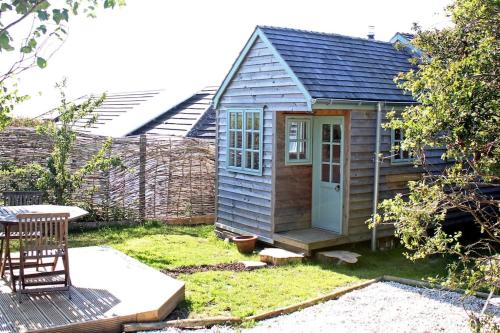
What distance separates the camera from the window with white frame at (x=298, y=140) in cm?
1065

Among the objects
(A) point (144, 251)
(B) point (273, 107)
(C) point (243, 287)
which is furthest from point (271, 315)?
(B) point (273, 107)

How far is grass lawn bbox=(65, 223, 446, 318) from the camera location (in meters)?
7.33

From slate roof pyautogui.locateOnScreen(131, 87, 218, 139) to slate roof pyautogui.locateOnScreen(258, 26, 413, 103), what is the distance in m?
5.63

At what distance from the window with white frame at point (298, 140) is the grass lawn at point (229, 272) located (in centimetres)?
208

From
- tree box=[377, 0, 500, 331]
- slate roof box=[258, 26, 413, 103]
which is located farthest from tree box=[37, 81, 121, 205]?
tree box=[377, 0, 500, 331]

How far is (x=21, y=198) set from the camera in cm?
908

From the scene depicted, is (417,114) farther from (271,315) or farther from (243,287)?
(243,287)

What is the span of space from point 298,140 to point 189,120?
280 inches

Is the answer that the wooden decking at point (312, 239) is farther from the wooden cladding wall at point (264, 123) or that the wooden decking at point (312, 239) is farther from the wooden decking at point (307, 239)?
the wooden cladding wall at point (264, 123)

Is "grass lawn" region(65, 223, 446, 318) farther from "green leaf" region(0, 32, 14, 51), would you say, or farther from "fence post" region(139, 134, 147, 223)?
"green leaf" region(0, 32, 14, 51)

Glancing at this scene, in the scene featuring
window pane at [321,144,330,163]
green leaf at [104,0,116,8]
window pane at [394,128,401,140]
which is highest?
green leaf at [104,0,116,8]

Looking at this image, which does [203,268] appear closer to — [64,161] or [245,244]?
[245,244]

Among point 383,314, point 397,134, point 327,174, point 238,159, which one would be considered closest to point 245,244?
point 238,159

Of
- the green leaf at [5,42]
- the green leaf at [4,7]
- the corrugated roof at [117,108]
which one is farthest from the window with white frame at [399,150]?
the corrugated roof at [117,108]
